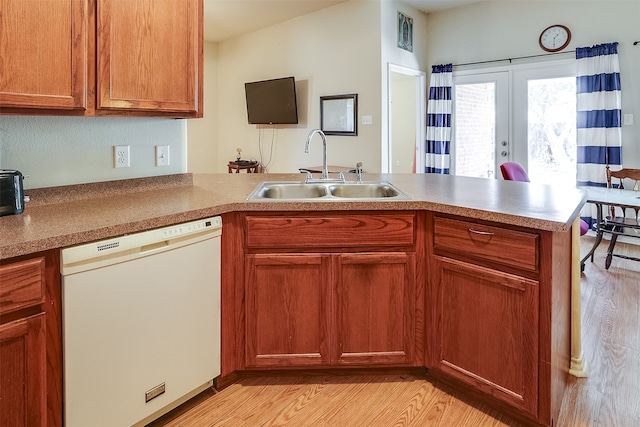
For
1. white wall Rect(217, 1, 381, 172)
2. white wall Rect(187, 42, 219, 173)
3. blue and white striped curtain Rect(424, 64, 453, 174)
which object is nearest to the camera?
white wall Rect(217, 1, 381, 172)

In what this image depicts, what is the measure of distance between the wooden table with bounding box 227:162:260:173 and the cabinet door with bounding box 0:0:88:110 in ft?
15.8

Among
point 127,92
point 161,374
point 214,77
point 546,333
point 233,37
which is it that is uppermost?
point 233,37

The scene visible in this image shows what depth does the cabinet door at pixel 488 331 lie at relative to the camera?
1.62m

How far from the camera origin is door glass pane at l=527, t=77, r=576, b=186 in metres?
4.89

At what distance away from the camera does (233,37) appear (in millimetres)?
6723

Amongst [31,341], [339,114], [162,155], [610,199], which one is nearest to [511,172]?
[610,199]

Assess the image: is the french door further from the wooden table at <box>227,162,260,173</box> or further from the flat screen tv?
the wooden table at <box>227,162,260,173</box>

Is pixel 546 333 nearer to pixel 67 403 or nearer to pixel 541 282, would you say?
pixel 541 282

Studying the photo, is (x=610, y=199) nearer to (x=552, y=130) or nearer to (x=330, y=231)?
(x=552, y=130)

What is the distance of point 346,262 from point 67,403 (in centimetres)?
113

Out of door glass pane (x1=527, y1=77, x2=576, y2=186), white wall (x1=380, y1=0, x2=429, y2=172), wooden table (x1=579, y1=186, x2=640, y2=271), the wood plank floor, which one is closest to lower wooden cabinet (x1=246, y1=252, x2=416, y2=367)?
the wood plank floor

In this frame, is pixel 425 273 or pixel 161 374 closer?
pixel 161 374

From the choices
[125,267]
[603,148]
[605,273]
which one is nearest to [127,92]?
[125,267]

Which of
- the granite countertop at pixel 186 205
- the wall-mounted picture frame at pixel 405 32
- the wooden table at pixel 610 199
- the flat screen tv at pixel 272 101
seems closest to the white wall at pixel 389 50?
the wall-mounted picture frame at pixel 405 32
